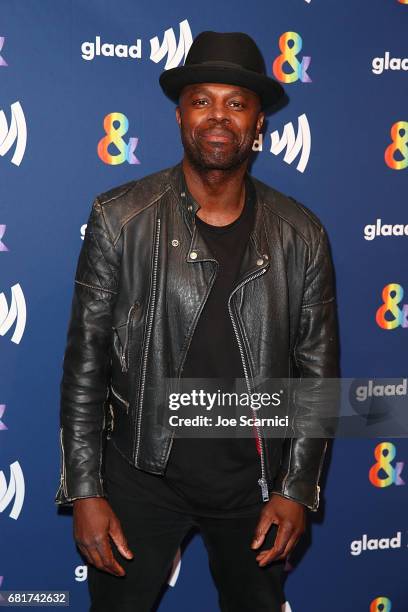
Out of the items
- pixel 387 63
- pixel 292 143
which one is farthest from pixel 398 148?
pixel 292 143

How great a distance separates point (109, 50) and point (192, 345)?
106cm

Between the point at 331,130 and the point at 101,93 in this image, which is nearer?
the point at 101,93

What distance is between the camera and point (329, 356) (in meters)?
2.12

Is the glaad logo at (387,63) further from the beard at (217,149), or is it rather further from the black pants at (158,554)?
the black pants at (158,554)

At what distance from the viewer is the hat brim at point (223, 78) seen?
75.6 inches

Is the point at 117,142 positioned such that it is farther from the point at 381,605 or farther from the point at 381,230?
the point at 381,605

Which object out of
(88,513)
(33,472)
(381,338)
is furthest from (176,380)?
(381,338)

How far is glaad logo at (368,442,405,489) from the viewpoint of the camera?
2.84 m

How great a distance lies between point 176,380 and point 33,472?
865 millimetres

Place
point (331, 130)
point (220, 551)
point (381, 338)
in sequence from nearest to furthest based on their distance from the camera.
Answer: point (220, 551)
point (331, 130)
point (381, 338)

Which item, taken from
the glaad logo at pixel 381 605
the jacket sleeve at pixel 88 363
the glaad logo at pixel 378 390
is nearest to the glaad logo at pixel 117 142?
the jacket sleeve at pixel 88 363

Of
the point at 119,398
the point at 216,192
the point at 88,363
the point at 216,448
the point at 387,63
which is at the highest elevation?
the point at 387,63

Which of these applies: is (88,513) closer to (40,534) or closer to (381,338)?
(40,534)

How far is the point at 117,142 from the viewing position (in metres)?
2.44
